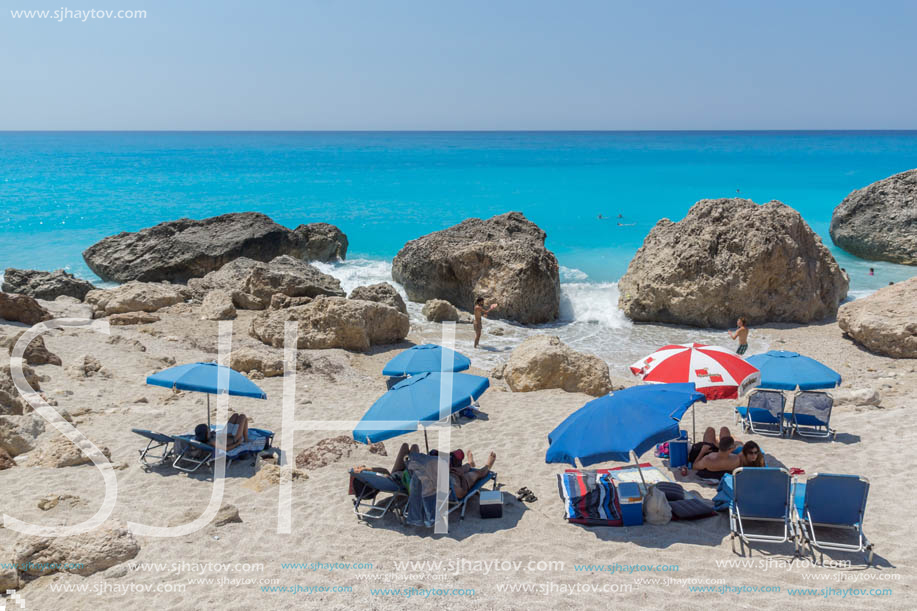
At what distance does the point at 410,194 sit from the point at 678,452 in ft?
179

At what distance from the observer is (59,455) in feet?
26.5

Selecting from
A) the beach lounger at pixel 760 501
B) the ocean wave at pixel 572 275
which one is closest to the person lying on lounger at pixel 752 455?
the beach lounger at pixel 760 501

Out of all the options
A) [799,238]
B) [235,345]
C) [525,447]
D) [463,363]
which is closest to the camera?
[525,447]

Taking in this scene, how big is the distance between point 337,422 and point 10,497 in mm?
4384

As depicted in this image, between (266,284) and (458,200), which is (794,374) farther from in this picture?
(458,200)

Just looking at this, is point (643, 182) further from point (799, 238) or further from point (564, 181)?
point (799, 238)

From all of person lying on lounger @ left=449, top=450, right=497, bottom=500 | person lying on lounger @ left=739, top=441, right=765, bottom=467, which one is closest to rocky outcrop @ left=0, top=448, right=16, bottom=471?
person lying on lounger @ left=449, top=450, right=497, bottom=500

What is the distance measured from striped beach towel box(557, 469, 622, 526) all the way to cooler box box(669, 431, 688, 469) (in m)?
1.34

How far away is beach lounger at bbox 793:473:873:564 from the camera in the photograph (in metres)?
5.91

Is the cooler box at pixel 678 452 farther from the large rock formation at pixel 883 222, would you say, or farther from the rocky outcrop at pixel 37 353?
the large rock formation at pixel 883 222

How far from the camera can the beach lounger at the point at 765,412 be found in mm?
9422

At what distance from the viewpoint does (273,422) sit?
33.9 feet

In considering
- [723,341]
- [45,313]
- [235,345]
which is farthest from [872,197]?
[45,313]

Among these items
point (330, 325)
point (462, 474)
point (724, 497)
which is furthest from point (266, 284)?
point (724, 497)
